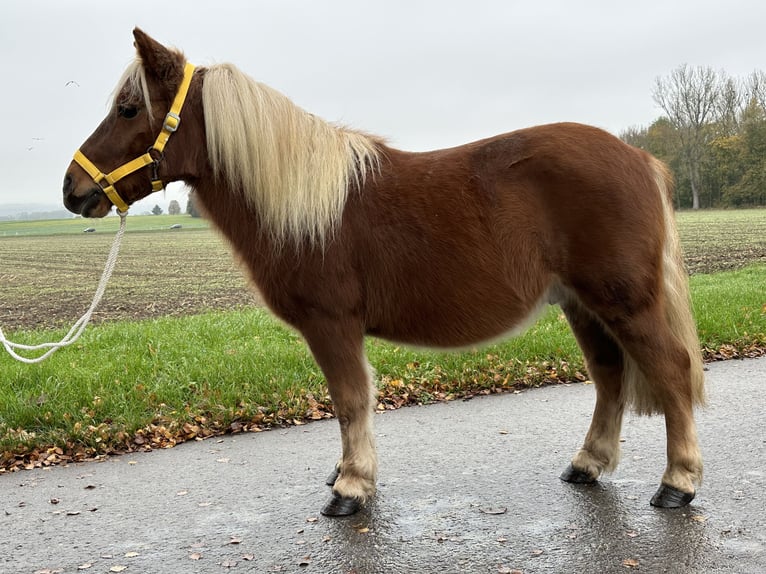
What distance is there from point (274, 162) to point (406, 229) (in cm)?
77

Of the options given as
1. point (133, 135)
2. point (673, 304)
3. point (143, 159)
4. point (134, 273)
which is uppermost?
point (133, 135)

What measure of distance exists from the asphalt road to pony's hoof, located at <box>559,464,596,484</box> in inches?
2.5

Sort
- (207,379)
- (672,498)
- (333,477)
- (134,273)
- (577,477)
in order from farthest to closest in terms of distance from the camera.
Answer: (134,273), (207,379), (333,477), (577,477), (672,498)

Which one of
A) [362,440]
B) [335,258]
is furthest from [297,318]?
[362,440]

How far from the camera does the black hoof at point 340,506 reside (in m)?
3.33

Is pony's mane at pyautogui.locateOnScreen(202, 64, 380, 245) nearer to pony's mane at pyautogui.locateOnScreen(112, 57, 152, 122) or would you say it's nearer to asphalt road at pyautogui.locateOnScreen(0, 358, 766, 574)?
pony's mane at pyautogui.locateOnScreen(112, 57, 152, 122)

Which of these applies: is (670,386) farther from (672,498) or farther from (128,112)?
(128,112)

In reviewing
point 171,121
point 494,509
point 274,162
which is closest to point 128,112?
point 171,121

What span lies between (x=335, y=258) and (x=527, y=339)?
3.74 m

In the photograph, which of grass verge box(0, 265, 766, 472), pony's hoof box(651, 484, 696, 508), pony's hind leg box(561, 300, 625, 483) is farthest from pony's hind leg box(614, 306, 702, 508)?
grass verge box(0, 265, 766, 472)

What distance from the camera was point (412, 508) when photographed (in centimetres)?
339

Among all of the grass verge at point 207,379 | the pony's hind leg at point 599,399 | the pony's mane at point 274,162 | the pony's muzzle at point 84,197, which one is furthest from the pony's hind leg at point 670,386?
the pony's muzzle at point 84,197

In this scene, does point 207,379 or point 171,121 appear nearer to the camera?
point 171,121

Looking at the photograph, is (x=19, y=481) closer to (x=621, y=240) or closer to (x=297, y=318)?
(x=297, y=318)
